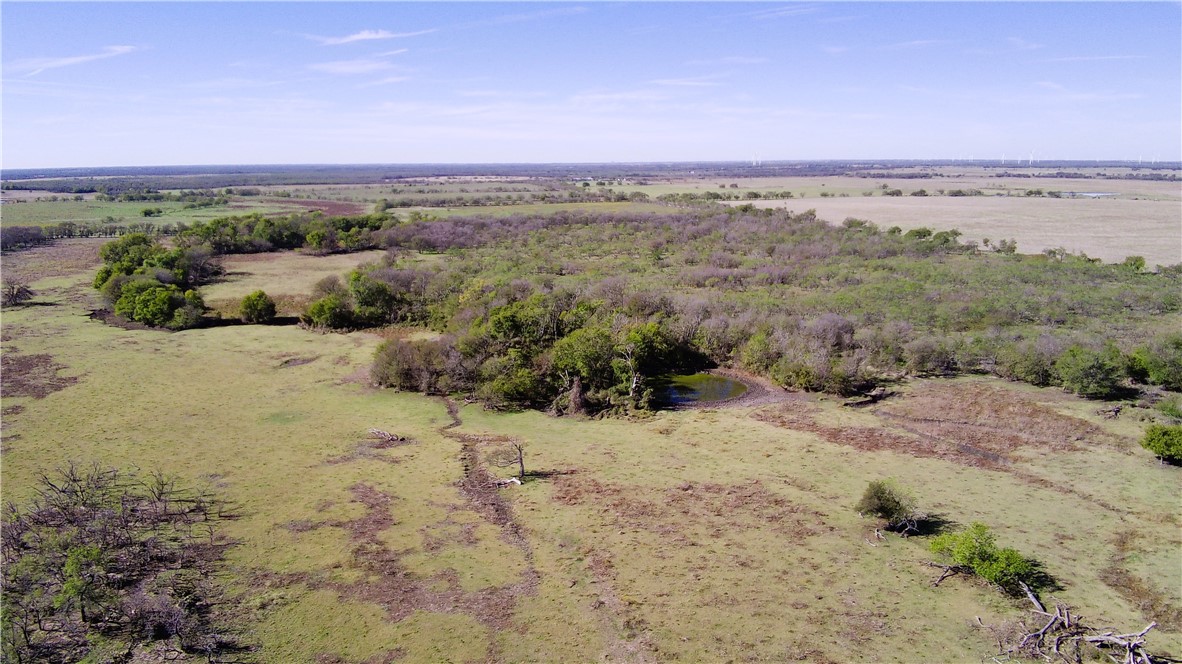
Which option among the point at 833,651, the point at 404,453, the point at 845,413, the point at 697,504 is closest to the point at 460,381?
the point at 404,453

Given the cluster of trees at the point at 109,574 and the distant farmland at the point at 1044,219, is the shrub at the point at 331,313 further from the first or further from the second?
the distant farmland at the point at 1044,219

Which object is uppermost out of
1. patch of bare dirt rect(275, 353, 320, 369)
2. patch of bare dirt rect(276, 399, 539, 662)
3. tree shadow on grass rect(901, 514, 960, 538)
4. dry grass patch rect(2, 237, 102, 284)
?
dry grass patch rect(2, 237, 102, 284)

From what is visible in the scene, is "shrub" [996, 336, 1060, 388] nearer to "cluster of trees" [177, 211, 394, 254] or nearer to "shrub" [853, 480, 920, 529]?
"shrub" [853, 480, 920, 529]

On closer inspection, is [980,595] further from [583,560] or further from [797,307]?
[797,307]

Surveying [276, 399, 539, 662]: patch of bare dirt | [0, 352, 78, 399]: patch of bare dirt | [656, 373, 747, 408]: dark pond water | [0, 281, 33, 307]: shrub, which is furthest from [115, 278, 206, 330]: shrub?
[656, 373, 747, 408]: dark pond water

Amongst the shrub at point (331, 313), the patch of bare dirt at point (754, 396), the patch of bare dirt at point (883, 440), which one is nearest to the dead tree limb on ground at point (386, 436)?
the patch of bare dirt at point (754, 396)
